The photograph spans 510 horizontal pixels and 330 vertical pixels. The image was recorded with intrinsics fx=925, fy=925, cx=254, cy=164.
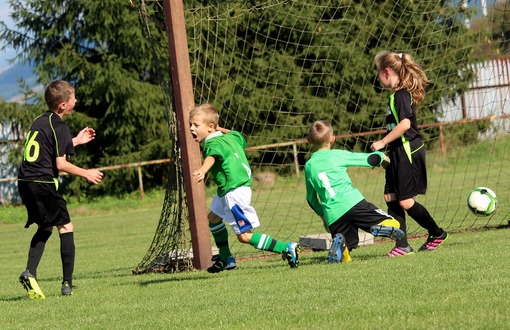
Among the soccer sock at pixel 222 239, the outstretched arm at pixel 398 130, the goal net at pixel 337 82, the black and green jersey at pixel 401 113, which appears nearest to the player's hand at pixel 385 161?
the outstretched arm at pixel 398 130

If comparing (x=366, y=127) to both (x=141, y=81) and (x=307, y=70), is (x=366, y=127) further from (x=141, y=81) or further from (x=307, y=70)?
(x=141, y=81)

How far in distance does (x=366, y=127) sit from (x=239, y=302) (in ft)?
39.7

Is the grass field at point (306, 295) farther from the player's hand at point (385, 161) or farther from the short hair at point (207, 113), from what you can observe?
the short hair at point (207, 113)

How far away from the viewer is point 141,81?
83.3 ft

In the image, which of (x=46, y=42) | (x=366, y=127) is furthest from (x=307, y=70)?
(x=46, y=42)

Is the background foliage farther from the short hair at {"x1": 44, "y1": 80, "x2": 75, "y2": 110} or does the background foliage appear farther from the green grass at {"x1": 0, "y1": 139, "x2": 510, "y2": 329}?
the green grass at {"x1": 0, "y1": 139, "x2": 510, "y2": 329}

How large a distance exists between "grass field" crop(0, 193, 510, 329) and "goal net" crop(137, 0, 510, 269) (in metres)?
1.42

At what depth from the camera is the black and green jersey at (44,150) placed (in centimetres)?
733

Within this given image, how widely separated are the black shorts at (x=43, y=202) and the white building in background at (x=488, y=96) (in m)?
6.05

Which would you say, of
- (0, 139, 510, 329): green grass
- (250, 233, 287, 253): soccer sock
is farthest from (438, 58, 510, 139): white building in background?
(250, 233, 287, 253): soccer sock

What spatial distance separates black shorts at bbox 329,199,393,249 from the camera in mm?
7738

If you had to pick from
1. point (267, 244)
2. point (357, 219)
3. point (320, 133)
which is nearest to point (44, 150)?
point (267, 244)

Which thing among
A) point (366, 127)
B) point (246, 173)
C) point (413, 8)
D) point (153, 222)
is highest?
point (413, 8)

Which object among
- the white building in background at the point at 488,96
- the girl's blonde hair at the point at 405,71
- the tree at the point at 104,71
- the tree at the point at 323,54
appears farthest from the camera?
the tree at the point at 104,71
